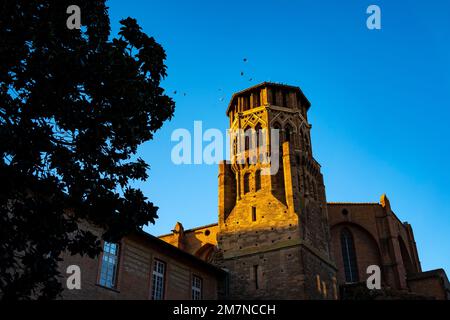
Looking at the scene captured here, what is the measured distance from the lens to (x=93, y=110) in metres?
9.94

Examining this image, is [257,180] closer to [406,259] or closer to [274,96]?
[274,96]

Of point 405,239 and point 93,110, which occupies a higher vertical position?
point 405,239

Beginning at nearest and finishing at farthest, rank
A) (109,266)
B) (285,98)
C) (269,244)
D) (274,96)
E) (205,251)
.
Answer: (109,266)
(269,244)
(274,96)
(285,98)
(205,251)

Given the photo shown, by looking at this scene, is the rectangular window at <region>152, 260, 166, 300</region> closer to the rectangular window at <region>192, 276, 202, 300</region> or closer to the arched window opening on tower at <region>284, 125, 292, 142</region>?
the rectangular window at <region>192, 276, 202, 300</region>

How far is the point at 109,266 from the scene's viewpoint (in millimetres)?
19344

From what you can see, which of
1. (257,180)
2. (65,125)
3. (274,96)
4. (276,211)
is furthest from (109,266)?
(274,96)

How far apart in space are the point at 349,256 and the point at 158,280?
Result: 22.7m

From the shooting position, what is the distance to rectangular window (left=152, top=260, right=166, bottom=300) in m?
21.6

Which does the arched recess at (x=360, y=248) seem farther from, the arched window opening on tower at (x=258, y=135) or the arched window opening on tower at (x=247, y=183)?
the arched window opening on tower at (x=258, y=135)

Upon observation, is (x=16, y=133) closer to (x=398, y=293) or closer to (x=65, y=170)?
(x=65, y=170)

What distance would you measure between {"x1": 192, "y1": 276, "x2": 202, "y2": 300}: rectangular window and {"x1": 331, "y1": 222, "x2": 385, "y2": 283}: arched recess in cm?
1732

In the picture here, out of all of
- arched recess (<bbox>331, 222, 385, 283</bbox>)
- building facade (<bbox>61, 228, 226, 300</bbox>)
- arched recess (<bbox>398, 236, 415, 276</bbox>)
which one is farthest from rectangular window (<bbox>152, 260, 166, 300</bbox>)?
arched recess (<bbox>398, 236, 415, 276</bbox>)
